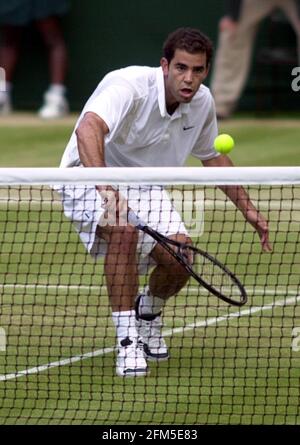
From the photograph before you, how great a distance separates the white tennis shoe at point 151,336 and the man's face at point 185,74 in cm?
114

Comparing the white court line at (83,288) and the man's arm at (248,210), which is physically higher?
the white court line at (83,288)

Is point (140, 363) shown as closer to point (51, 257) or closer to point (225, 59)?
point (51, 257)

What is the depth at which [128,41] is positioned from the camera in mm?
17547

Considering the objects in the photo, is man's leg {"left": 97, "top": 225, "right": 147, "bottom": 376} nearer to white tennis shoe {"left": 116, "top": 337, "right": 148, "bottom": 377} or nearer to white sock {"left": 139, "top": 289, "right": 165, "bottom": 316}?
white tennis shoe {"left": 116, "top": 337, "right": 148, "bottom": 377}

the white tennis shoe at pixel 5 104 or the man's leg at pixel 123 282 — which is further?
the white tennis shoe at pixel 5 104

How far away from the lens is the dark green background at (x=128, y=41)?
17.3m

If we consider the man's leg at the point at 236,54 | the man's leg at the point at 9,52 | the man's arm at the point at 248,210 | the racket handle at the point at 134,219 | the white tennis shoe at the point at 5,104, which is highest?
the man's leg at the point at 9,52

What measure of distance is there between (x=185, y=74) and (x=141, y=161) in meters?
0.63

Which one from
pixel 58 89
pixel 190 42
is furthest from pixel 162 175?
pixel 58 89

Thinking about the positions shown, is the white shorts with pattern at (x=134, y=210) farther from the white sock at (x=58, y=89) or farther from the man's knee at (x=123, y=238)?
the white sock at (x=58, y=89)

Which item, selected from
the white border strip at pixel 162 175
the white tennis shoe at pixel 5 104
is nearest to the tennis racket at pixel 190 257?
the white border strip at pixel 162 175

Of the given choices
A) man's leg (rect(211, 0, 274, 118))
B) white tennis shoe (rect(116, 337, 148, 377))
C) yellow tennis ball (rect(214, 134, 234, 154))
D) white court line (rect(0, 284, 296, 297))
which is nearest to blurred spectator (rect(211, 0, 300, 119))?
man's leg (rect(211, 0, 274, 118))

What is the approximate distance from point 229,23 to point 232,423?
9960 millimetres

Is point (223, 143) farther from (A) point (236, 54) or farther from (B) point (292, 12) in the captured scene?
(A) point (236, 54)
